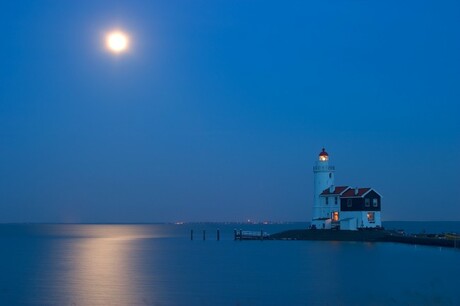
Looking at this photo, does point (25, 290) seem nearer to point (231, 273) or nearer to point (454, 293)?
point (231, 273)

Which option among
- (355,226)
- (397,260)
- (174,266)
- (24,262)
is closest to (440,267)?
(397,260)

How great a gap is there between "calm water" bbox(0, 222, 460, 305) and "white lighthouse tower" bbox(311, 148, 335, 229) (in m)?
12.5

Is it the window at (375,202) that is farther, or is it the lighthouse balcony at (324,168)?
the lighthouse balcony at (324,168)

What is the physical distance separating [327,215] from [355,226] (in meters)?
4.00

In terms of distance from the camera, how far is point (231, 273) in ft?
156

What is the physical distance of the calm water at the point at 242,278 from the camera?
35000 millimetres

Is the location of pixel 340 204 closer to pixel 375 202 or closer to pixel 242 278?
pixel 375 202

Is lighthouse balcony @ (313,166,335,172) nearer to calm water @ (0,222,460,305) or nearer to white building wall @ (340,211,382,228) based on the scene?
white building wall @ (340,211,382,228)

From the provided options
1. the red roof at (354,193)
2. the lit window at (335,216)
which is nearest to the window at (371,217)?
the red roof at (354,193)

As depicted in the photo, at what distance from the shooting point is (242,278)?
145 ft

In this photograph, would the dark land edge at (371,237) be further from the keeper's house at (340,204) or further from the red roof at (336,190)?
the red roof at (336,190)

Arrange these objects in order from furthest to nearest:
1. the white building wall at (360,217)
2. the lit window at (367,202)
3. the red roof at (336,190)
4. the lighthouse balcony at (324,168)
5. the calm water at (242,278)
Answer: the lighthouse balcony at (324,168) → the red roof at (336,190) → the white building wall at (360,217) → the lit window at (367,202) → the calm water at (242,278)

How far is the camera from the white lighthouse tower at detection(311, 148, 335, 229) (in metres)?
80.0

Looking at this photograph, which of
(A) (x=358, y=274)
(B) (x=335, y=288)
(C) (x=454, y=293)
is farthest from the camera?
(A) (x=358, y=274)
